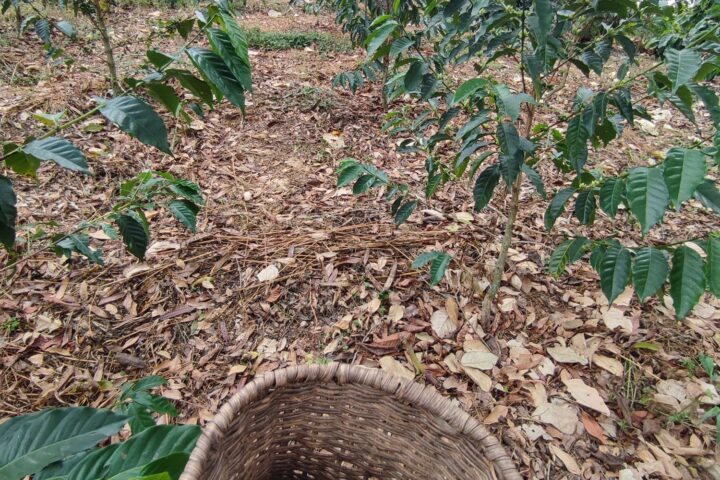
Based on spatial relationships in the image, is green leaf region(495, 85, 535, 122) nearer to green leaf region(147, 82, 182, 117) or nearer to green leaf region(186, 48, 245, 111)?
green leaf region(186, 48, 245, 111)

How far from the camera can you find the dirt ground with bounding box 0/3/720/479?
132cm

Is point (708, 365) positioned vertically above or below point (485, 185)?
below

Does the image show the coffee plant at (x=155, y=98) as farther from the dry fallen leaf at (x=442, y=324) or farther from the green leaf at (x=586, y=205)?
the dry fallen leaf at (x=442, y=324)

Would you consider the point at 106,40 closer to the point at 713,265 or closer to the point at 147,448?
the point at 147,448

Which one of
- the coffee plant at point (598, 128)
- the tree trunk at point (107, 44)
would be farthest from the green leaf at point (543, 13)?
the tree trunk at point (107, 44)

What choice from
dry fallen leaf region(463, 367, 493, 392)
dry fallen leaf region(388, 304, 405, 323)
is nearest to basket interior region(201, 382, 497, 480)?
dry fallen leaf region(463, 367, 493, 392)

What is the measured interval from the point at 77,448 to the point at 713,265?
1108 mm

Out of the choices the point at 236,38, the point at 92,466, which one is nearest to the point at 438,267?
the point at 236,38

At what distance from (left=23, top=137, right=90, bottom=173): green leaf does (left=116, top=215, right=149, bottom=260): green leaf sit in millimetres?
390

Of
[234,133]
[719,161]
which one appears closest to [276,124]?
[234,133]

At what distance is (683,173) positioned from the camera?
0.68m

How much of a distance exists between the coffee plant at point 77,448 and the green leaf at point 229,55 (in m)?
0.58

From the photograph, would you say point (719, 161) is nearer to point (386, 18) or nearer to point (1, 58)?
point (386, 18)

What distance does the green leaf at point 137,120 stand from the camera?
617 millimetres
